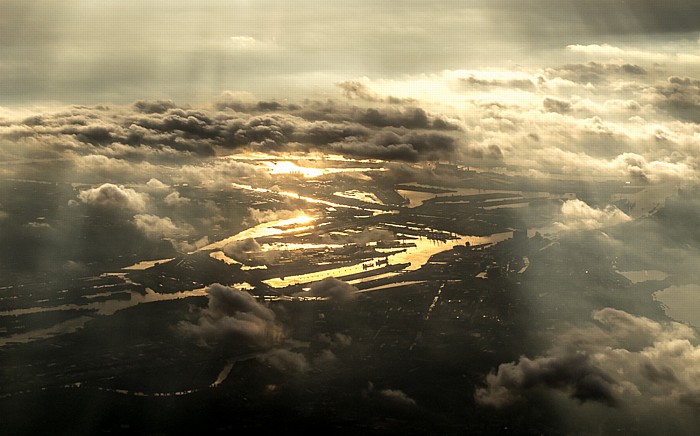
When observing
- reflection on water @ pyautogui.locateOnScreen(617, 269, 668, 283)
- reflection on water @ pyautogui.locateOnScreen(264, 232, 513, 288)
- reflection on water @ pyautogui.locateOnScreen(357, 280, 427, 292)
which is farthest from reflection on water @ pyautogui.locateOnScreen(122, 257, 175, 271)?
reflection on water @ pyautogui.locateOnScreen(617, 269, 668, 283)

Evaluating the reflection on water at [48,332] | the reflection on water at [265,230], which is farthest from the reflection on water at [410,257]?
the reflection on water at [48,332]

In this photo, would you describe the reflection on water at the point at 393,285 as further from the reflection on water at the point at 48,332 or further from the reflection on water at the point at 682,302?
the reflection on water at the point at 48,332

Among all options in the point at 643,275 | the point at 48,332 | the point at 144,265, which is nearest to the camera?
the point at 48,332

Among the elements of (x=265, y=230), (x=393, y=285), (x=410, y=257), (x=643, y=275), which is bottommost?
(x=643, y=275)

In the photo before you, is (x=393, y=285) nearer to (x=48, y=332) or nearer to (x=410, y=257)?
(x=410, y=257)

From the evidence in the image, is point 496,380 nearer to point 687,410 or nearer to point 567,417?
point 567,417

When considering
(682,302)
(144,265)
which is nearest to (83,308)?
(144,265)

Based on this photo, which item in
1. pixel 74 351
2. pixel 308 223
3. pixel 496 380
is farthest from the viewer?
pixel 308 223

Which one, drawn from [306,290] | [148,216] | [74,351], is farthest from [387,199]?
[74,351]
